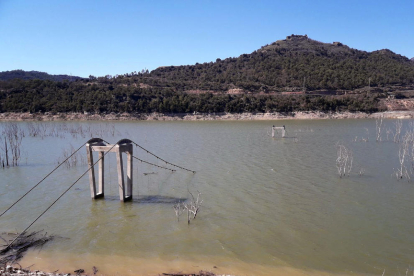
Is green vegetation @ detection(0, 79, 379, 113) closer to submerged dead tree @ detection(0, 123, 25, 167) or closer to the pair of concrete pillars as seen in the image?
submerged dead tree @ detection(0, 123, 25, 167)

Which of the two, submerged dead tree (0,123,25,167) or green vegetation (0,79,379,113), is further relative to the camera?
green vegetation (0,79,379,113)

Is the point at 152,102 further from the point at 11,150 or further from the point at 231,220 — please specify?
the point at 231,220

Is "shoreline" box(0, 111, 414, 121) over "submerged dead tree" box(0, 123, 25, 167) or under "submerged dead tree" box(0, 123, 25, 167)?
over

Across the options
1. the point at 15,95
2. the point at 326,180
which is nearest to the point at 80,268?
the point at 326,180

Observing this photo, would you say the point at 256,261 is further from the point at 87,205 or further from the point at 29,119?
the point at 29,119

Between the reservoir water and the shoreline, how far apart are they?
3241 centimetres

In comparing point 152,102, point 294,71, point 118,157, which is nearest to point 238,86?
point 294,71

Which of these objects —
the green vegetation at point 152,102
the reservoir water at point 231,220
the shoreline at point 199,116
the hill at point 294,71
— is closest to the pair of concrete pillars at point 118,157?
the reservoir water at point 231,220

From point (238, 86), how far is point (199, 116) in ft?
59.0

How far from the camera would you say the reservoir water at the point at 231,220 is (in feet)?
18.2

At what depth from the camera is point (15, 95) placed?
50.7 m

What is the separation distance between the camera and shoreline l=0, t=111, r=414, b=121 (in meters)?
45.2

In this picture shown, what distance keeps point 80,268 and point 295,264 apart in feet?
12.0

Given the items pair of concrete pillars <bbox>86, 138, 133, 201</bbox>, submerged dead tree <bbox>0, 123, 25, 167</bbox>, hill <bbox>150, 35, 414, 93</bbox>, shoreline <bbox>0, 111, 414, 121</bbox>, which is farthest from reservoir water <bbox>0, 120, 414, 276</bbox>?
hill <bbox>150, 35, 414, 93</bbox>
